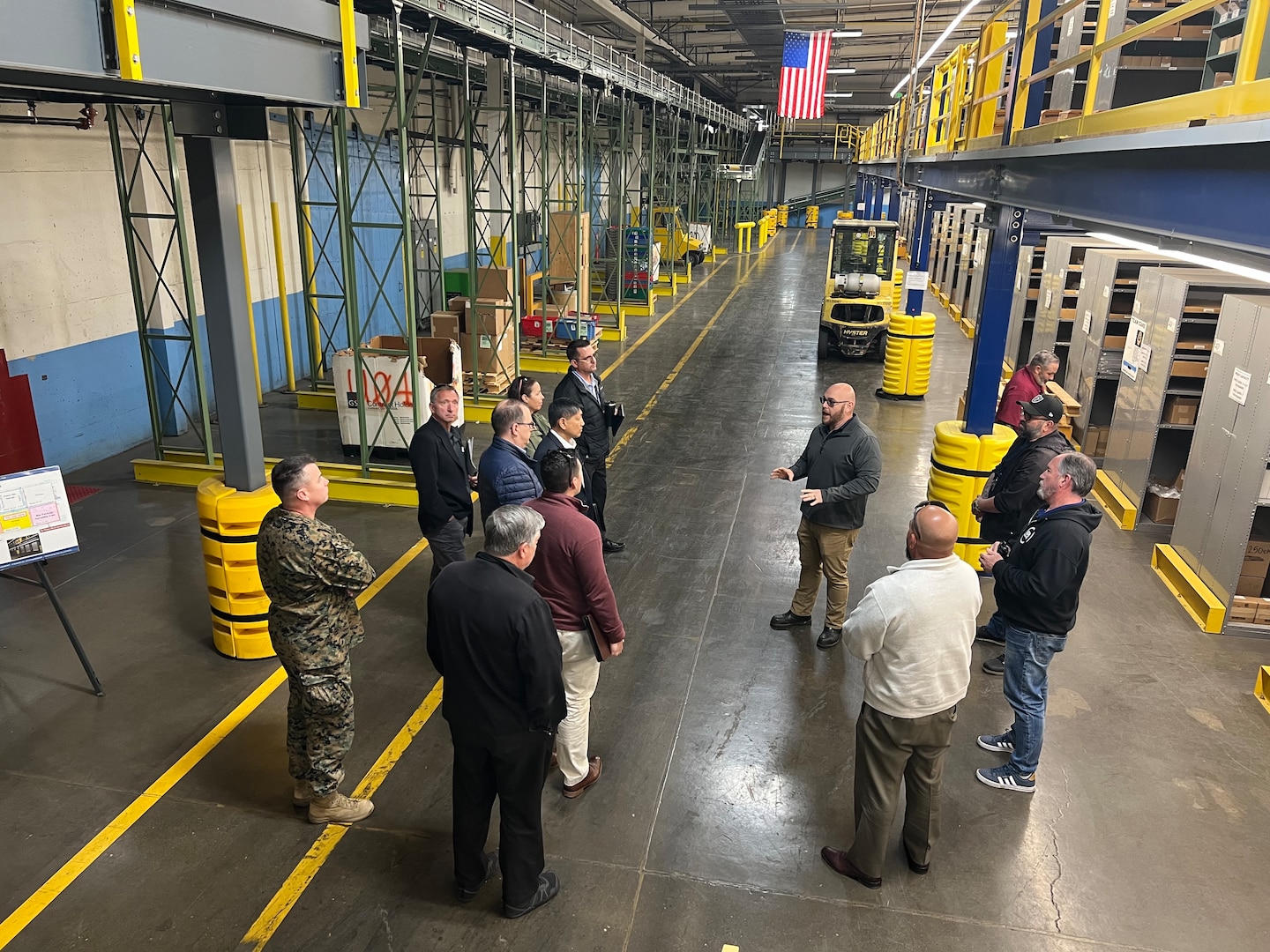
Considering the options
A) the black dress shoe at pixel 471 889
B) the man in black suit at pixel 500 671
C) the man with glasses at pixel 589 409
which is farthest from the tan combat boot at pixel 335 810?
the man with glasses at pixel 589 409

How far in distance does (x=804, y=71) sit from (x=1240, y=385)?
18.4 metres

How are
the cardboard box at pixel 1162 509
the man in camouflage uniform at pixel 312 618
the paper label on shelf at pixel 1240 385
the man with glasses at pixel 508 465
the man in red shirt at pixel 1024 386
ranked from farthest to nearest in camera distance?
the cardboard box at pixel 1162 509 → the man in red shirt at pixel 1024 386 → the paper label on shelf at pixel 1240 385 → the man with glasses at pixel 508 465 → the man in camouflage uniform at pixel 312 618

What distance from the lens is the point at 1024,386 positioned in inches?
357

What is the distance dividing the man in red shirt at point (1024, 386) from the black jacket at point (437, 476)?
5759mm

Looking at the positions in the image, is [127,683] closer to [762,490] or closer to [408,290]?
[408,290]

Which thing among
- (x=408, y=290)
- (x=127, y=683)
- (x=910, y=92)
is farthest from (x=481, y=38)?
(x=127, y=683)

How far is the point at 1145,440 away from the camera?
966 cm

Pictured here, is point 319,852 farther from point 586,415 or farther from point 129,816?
point 586,415

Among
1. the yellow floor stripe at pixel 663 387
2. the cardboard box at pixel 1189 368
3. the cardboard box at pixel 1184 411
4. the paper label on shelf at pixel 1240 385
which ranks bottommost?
the yellow floor stripe at pixel 663 387

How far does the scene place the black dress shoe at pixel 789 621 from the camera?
7332 mm

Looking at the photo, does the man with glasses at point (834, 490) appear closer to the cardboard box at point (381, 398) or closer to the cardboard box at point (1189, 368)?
the cardboard box at point (1189, 368)

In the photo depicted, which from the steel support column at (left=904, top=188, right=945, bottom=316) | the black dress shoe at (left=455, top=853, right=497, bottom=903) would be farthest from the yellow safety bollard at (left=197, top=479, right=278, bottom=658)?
the steel support column at (left=904, top=188, right=945, bottom=316)

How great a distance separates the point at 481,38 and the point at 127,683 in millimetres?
8759

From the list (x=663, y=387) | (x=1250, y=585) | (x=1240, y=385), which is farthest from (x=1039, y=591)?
(x=663, y=387)
